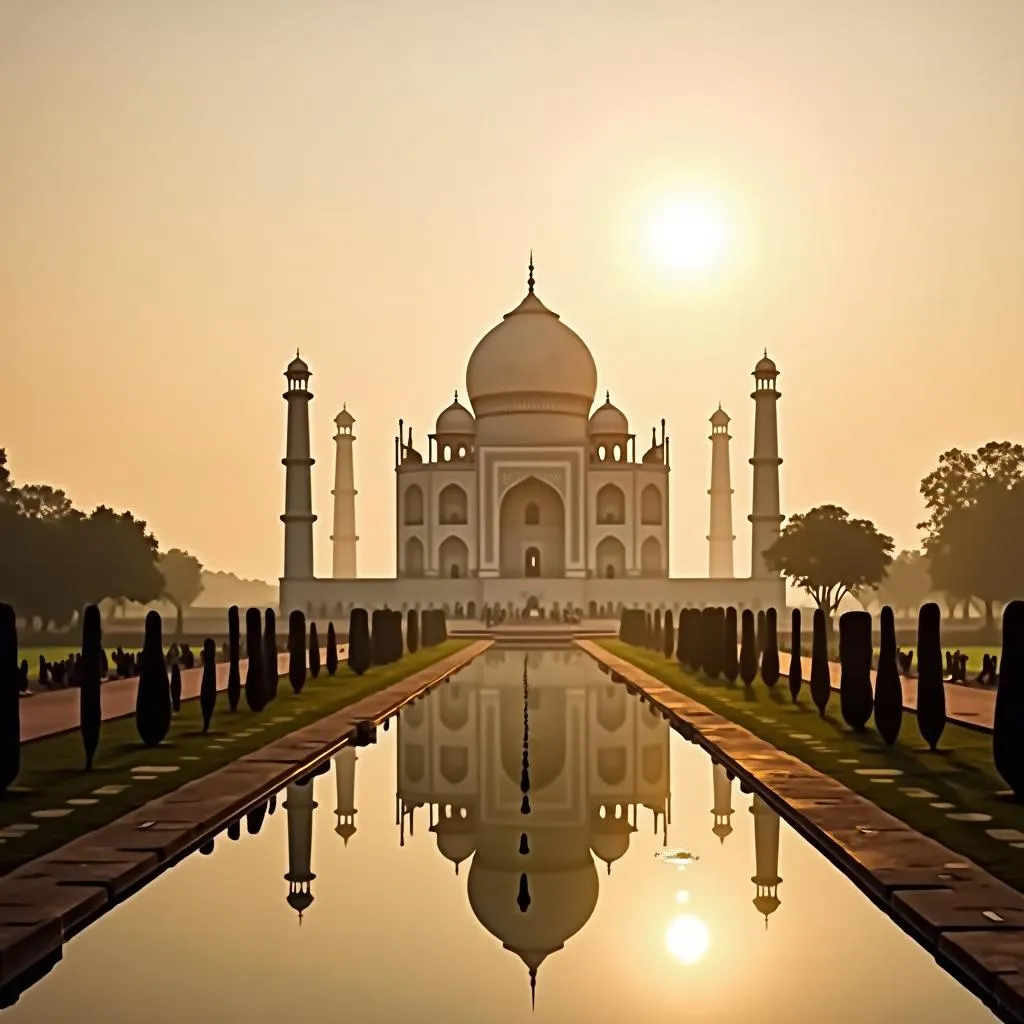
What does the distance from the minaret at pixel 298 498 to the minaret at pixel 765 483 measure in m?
13.9

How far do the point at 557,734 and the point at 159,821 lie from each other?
17.0ft

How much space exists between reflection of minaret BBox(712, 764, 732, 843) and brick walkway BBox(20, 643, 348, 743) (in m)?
5.69

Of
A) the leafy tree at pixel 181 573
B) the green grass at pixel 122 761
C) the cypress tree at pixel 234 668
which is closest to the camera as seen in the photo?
the green grass at pixel 122 761

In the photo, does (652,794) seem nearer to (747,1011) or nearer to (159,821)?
(159,821)

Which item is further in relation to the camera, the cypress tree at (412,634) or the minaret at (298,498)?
the minaret at (298,498)

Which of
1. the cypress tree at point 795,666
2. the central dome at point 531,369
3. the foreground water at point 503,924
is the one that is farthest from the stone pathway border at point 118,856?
the central dome at point 531,369

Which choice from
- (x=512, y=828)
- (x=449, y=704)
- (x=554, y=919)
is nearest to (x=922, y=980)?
(x=554, y=919)

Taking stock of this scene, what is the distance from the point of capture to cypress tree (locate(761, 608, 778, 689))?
62.9 feet

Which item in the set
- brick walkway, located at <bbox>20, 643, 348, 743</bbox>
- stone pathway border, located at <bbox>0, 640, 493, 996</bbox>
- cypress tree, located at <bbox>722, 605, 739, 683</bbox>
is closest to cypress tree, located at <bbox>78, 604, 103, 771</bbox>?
stone pathway border, located at <bbox>0, 640, 493, 996</bbox>

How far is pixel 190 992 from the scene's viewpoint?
15.6ft

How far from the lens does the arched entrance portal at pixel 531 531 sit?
49.8 meters

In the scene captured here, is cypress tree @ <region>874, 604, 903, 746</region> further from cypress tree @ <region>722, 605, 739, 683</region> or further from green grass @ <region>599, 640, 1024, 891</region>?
cypress tree @ <region>722, 605, 739, 683</region>

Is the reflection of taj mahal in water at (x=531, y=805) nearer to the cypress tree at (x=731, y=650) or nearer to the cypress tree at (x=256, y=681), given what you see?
the cypress tree at (x=256, y=681)

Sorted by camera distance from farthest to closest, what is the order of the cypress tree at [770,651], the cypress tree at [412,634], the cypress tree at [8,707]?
the cypress tree at [412,634] < the cypress tree at [770,651] < the cypress tree at [8,707]
